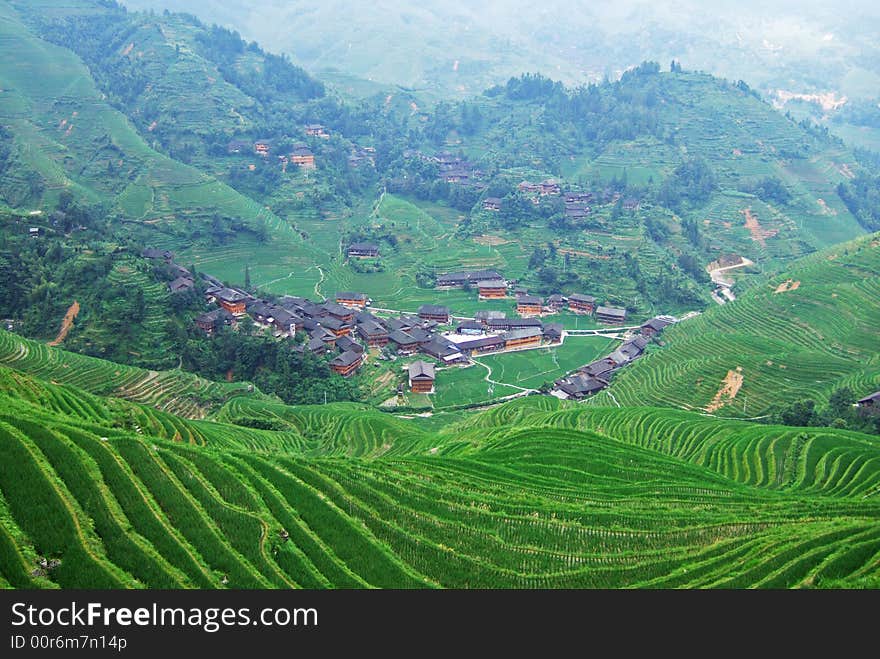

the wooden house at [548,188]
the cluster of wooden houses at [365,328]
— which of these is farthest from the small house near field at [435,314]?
the wooden house at [548,188]

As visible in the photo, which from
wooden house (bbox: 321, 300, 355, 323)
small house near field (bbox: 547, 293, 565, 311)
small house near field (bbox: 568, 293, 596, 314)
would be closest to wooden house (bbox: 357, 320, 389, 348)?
wooden house (bbox: 321, 300, 355, 323)

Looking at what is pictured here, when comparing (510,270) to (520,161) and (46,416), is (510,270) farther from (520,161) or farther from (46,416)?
(46,416)

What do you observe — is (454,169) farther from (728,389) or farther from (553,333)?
(728,389)

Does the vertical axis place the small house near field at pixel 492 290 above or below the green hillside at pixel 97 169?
below

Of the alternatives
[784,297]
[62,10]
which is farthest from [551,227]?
[62,10]

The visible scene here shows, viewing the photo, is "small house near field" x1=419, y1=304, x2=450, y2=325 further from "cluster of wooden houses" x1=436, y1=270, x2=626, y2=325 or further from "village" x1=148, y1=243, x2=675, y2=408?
"cluster of wooden houses" x1=436, y1=270, x2=626, y2=325

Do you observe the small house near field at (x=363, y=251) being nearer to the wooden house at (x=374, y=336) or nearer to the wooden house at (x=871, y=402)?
the wooden house at (x=374, y=336)

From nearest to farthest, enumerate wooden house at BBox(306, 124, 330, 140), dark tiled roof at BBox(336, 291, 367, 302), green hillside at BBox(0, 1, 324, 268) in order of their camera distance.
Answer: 1. dark tiled roof at BBox(336, 291, 367, 302)
2. green hillside at BBox(0, 1, 324, 268)
3. wooden house at BBox(306, 124, 330, 140)
